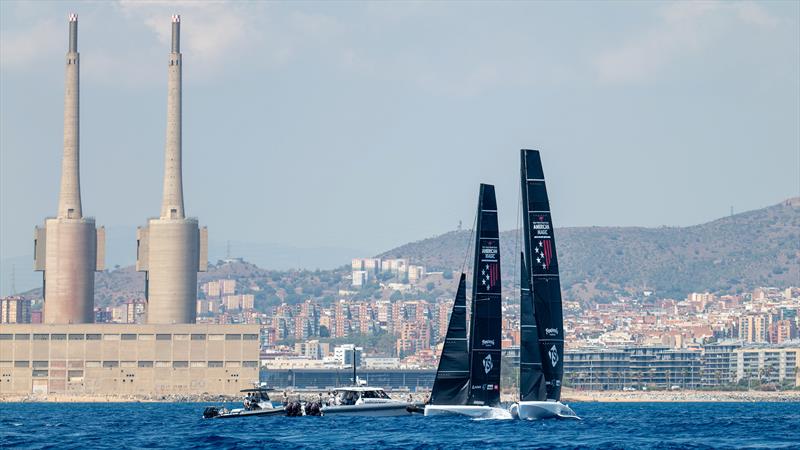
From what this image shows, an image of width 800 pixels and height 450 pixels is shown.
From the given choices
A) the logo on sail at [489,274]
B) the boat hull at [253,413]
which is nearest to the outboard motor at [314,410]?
the boat hull at [253,413]

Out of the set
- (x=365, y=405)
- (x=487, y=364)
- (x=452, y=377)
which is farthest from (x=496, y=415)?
(x=365, y=405)

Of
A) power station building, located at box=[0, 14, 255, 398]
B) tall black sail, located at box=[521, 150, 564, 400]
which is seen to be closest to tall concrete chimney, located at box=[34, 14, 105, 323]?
A: power station building, located at box=[0, 14, 255, 398]

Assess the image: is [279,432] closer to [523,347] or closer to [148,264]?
[523,347]

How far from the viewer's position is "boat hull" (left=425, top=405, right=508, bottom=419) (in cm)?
7081

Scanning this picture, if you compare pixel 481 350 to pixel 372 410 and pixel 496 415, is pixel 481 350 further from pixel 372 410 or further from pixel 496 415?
pixel 372 410

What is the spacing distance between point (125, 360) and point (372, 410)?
9396 cm

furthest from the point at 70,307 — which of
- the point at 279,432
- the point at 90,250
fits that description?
the point at 279,432

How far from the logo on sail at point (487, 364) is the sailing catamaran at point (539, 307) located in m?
3.21

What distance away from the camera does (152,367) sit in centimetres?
17100

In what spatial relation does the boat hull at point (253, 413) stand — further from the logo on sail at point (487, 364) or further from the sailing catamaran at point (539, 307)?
the sailing catamaran at point (539, 307)

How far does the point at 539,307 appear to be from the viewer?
67.7 m

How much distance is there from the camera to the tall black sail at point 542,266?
67.6 meters

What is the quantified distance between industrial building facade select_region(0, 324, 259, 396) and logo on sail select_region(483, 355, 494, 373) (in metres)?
99.5

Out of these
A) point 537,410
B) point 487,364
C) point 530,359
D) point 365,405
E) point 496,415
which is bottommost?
point 365,405
